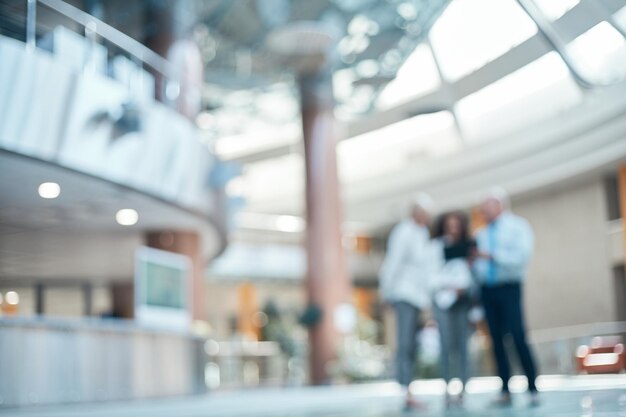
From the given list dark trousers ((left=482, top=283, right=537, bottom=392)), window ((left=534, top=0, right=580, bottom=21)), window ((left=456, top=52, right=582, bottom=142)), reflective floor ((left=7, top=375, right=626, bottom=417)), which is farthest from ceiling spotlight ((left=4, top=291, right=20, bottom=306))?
window ((left=534, top=0, right=580, bottom=21))

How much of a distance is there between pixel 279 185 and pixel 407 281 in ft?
99.9

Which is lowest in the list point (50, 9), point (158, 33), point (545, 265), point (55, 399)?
point (55, 399)

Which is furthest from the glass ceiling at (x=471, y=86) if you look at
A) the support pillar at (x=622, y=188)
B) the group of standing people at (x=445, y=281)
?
the support pillar at (x=622, y=188)

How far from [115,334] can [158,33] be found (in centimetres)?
774

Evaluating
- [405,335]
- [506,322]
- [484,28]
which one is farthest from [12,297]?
[484,28]

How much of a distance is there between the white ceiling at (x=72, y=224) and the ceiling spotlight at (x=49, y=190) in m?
0.12

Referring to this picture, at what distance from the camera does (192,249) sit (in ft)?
61.1

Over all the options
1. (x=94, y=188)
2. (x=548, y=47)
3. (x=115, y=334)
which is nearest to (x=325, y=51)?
(x=94, y=188)

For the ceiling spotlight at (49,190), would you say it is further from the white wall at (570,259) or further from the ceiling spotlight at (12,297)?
the white wall at (570,259)

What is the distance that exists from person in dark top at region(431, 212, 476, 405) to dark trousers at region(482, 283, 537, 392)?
593 millimetres

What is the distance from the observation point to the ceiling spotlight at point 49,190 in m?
13.0

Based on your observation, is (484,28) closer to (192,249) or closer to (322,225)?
(192,249)

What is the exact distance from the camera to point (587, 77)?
3445 millimetres

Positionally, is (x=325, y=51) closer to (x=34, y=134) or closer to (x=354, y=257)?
(x=34, y=134)
